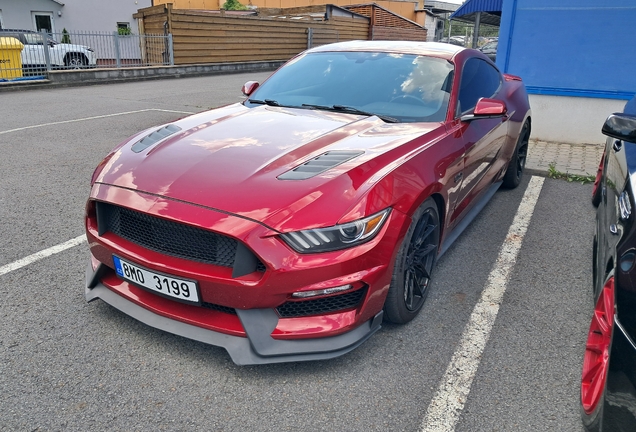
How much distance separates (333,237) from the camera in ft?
7.52

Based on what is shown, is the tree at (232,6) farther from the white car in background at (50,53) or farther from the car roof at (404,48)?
the car roof at (404,48)

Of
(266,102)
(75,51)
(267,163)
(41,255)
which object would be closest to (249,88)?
(266,102)

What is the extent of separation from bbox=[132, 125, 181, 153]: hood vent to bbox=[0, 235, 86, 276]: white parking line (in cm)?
120

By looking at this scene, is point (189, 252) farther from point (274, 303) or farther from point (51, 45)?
point (51, 45)

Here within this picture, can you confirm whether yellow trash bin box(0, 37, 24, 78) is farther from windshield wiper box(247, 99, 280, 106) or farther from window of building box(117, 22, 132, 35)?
window of building box(117, 22, 132, 35)

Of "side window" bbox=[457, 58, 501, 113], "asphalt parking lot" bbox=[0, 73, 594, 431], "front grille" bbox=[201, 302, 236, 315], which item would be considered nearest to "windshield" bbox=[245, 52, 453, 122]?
"side window" bbox=[457, 58, 501, 113]

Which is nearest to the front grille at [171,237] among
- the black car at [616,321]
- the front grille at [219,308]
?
the front grille at [219,308]

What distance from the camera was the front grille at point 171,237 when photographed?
2.33 m

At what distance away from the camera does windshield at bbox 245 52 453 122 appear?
3.49 metres

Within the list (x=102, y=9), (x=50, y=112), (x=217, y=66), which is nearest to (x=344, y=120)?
(x=50, y=112)

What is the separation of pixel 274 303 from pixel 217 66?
714 inches

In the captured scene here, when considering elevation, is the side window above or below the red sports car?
above

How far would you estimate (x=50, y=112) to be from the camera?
9.45 meters

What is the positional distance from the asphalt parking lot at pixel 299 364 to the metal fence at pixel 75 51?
1134 centimetres
